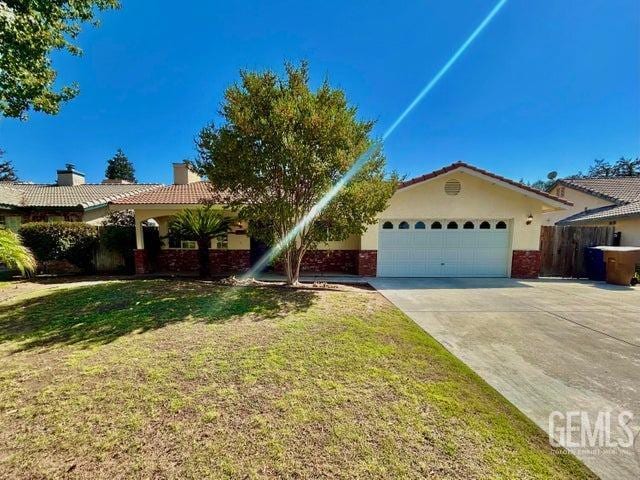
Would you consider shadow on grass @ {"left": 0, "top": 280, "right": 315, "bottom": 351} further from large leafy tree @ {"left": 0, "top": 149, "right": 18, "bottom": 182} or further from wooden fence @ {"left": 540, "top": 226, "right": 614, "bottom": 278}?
large leafy tree @ {"left": 0, "top": 149, "right": 18, "bottom": 182}

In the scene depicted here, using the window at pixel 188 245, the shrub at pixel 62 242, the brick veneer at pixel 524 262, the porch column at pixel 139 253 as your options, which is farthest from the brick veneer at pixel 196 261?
the brick veneer at pixel 524 262

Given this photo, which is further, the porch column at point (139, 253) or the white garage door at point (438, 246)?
the white garage door at point (438, 246)

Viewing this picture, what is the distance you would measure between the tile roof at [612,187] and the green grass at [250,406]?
22.2m

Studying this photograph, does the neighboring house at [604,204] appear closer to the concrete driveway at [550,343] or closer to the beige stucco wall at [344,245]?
the concrete driveway at [550,343]

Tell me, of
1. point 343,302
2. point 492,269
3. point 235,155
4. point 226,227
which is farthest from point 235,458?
point 492,269

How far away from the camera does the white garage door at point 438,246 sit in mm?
11930

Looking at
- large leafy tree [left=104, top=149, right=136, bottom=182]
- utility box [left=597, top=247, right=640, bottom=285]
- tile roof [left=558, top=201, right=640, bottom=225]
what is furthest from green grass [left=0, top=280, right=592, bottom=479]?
large leafy tree [left=104, top=149, right=136, bottom=182]

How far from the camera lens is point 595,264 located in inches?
472

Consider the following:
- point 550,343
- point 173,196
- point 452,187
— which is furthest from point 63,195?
point 550,343

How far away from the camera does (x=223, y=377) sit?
3.66 metres

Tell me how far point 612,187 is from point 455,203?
18276 millimetres

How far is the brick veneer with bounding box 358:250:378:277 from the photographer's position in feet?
38.9

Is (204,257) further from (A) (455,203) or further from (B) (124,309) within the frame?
(A) (455,203)

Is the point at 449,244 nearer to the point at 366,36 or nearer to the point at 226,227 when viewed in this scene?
the point at 366,36
